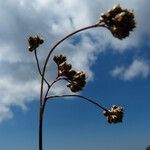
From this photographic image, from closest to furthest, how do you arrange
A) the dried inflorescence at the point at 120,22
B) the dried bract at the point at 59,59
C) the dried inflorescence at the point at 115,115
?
1. the dried inflorescence at the point at 120,22
2. the dried inflorescence at the point at 115,115
3. the dried bract at the point at 59,59

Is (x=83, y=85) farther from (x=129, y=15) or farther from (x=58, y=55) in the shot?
(x=129, y=15)

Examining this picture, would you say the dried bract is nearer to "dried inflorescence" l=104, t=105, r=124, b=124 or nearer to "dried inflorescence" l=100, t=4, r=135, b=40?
"dried inflorescence" l=104, t=105, r=124, b=124

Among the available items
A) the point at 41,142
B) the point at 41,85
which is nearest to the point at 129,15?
the point at 41,85

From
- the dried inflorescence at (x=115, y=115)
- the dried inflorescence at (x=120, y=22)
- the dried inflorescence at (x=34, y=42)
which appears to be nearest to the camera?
the dried inflorescence at (x=120, y=22)

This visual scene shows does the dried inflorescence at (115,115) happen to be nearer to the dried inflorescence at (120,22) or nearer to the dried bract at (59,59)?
the dried bract at (59,59)

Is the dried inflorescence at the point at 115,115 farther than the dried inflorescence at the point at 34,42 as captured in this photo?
No

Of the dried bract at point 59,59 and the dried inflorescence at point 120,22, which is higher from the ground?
the dried bract at point 59,59
